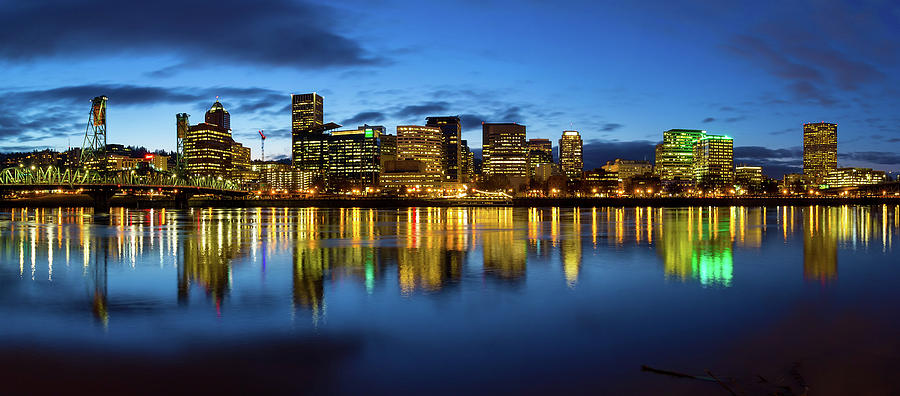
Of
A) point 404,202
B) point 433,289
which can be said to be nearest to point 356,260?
point 433,289

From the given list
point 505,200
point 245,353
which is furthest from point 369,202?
point 245,353

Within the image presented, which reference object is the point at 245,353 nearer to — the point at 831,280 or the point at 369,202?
the point at 831,280

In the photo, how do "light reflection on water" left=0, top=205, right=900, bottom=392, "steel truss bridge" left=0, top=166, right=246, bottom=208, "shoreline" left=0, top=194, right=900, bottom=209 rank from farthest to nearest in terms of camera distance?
1. "shoreline" left=0, top=194, right=900, bottom=209
2. "steel truss bridge" left=0, top=166, right=246, bottom=208
3. "light reflection on water" left=0, top=205, right=900, bottom=392

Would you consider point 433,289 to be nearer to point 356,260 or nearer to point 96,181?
point 356,260

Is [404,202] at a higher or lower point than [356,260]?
higher

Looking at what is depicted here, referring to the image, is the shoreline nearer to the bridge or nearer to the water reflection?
the bridge

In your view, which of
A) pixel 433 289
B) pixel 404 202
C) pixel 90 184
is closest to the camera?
pixel 433 289

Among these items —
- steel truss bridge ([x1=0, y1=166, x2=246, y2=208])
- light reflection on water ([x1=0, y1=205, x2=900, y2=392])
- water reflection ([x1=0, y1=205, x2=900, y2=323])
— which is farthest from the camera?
steel truss bridge ([x1=0, y1=166, x2=246, y2=208])

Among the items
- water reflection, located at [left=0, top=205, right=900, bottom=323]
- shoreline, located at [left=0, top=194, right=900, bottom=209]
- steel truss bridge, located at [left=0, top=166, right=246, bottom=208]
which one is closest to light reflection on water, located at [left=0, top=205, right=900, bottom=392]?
→ water reflection, located at [left=0, top=205, right=900, bottom=323]

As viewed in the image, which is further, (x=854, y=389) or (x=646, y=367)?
(x=646, y=367)

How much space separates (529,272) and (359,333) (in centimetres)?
1016

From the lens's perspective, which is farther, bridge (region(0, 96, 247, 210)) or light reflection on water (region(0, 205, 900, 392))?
bridge (region(0, 96, 247, 210))

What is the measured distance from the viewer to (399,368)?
33.9 feet

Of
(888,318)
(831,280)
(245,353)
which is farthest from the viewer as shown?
(831,280)
